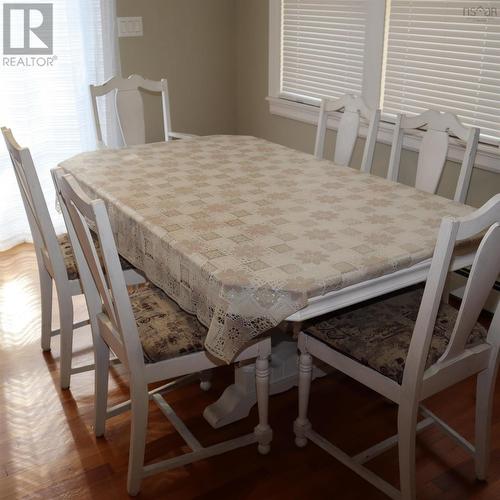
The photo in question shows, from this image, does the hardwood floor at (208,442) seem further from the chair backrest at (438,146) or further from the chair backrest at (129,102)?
the chair backrest at (129,102)

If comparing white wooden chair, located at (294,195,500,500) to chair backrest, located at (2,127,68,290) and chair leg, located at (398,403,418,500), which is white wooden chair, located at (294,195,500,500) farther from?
chair backrest, located at (2,127,68,290)

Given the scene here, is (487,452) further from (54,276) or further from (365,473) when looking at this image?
(54,276)

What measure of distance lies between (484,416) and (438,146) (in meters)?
1.06

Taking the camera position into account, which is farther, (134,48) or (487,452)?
(134,48)

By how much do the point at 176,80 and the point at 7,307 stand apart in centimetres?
182

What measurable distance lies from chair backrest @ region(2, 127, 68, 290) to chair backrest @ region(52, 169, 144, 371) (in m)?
0.15

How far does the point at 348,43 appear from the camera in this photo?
3320mm

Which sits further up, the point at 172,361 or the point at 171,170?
the point at 171,170

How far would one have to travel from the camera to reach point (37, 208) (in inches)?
81.6

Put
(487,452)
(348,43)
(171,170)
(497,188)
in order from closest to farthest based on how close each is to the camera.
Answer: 1. (487,452)
2. (171,170)
3. (497,188)
4. (348,43)

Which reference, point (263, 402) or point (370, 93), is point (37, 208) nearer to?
point (263, 402)

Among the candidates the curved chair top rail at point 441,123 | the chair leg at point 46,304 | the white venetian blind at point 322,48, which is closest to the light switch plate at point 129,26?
the white venetian blind at point 322,48

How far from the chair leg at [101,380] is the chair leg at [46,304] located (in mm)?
631

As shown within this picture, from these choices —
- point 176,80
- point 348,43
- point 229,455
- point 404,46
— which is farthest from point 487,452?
point 176,80
